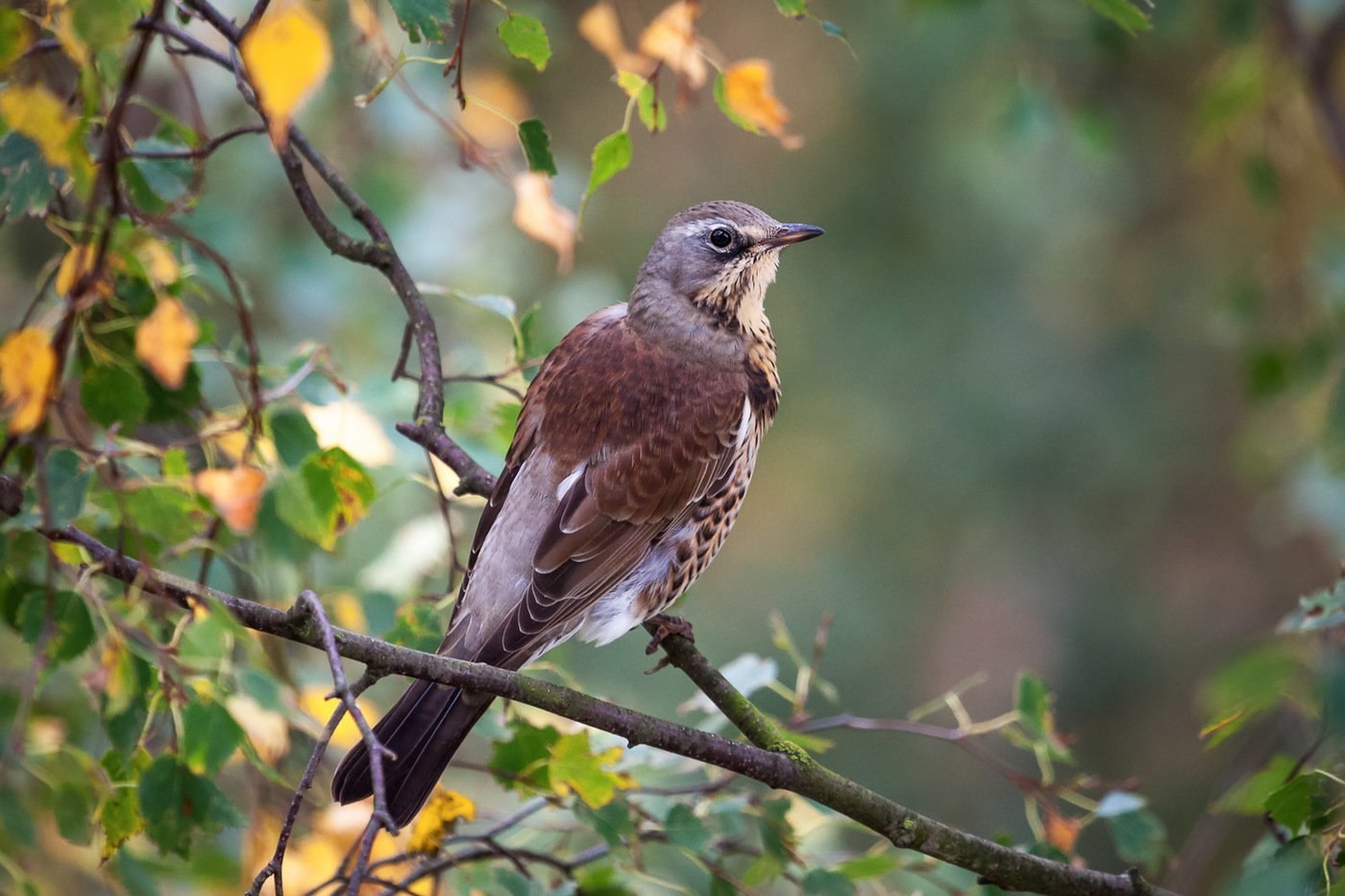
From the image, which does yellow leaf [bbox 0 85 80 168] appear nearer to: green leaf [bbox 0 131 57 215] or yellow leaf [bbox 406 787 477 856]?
green leaf [bbox 0 131 57 215]

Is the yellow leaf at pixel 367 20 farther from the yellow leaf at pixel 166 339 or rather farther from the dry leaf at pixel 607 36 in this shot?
the yellow leaf at pixel 166 339

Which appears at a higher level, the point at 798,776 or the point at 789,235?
the point at 789,235

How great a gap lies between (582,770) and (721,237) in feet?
4.87

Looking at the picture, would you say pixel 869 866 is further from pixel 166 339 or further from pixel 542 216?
pixel 166 339

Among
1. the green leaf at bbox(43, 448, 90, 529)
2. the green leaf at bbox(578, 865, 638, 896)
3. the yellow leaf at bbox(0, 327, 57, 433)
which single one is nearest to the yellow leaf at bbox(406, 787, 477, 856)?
the green leaf at bbox(578, 865, 638, 896)

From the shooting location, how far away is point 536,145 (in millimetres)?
2295

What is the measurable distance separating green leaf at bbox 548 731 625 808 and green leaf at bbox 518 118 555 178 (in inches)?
37.4

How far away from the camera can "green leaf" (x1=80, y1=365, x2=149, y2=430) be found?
6.73ft

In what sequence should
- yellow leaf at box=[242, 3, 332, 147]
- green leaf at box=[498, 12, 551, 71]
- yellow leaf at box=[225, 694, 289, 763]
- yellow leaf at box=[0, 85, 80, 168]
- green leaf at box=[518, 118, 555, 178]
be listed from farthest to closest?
1. yellow leaf at box=[225, 694, 289, 763]
2. green leaf at box=[518, 118, 555, 178]
3. green leaf at box=[498, 12, 551, 71]
4. yellow leaf at box=[0, 85, 80, 168]
5. yellow leaf at box=[242, 3, 332, 147]

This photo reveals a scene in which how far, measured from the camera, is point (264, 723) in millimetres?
2953

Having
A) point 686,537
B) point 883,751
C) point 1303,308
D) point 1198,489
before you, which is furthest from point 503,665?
point 1198,489

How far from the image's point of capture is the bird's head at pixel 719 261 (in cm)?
321

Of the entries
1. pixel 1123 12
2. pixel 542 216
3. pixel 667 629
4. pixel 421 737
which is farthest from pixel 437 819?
pixel 1123 12

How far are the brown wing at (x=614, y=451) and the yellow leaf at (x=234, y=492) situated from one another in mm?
875
